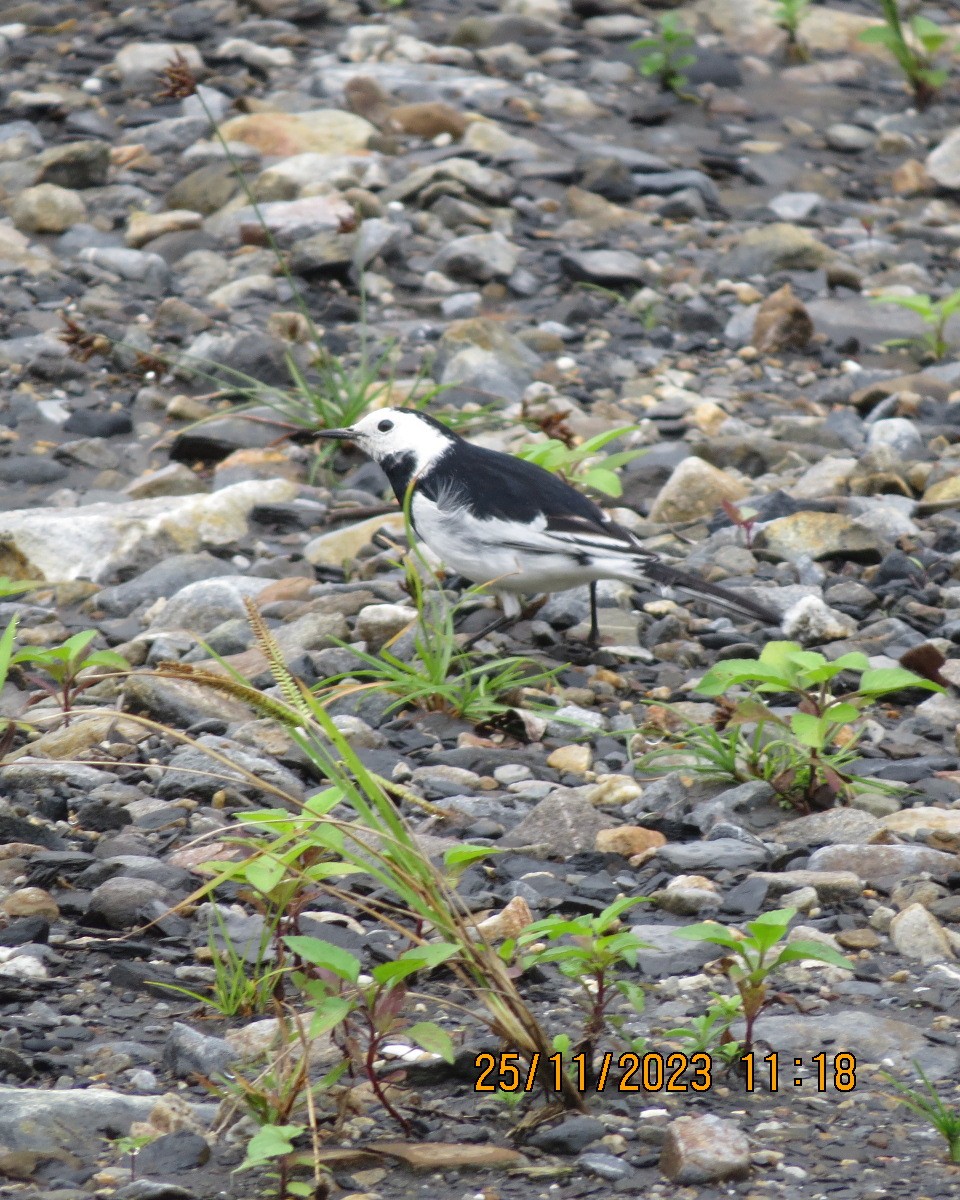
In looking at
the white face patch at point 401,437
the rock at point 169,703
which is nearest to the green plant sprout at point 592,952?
the rock at point 169,703

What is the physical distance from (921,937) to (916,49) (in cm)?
947

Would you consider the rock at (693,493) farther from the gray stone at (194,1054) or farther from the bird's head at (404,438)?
the gray stone at (194,1054)

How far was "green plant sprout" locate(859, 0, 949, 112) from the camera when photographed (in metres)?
10.7

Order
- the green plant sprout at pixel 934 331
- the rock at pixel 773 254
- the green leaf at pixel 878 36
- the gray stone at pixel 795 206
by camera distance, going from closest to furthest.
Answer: the green plant sprout at pixel 934 331 → the rock at pixel 773 254 → the gray stone at pixel 795 206 → the green leaf at pixel 878 36

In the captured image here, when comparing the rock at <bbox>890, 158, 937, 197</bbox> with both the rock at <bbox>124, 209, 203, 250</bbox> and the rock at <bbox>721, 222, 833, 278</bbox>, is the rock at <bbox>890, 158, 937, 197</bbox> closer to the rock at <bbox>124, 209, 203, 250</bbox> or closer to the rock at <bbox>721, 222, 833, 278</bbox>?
the rock at <bbox>721, 222, 833, 278</bbox>

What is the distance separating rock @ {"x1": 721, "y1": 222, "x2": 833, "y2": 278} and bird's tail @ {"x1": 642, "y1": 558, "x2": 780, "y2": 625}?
4164 mm

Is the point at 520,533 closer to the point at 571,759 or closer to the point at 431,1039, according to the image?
the point at 571,759

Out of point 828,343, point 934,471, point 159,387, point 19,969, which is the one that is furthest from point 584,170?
point 19,969

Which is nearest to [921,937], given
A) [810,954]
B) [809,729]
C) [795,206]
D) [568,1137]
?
[809,729]

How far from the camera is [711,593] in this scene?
16.0 feet

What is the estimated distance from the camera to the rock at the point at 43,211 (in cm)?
864

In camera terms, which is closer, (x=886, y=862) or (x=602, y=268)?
(x=886, y=862)

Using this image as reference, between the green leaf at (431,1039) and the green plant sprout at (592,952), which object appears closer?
the green leaf at (431,1039)

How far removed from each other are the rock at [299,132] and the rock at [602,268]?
182 cm
